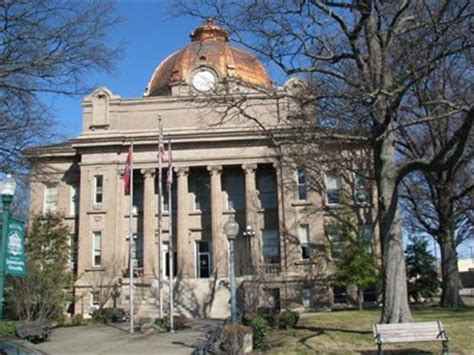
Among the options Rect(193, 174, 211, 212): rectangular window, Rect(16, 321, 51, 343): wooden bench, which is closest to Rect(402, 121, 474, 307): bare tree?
Rect(193, 174, 211, 212): rectangular window

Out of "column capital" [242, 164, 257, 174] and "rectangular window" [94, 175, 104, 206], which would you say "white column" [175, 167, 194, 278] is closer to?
"column capital" [242, 164, 257, 174]

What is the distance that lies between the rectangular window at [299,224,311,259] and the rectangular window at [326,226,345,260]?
5.64 ft

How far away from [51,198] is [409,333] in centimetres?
A: 3699

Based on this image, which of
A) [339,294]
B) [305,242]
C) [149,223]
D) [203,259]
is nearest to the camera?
[305,242]

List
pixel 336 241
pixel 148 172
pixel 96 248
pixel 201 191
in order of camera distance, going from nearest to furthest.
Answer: pixel 336 241, pixel 96 248, pixel 148 172, pixel 201 191

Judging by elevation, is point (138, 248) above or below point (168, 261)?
above

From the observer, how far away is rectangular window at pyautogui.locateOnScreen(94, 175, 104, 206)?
43.1 meters

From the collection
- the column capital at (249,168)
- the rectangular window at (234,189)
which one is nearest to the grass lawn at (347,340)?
the column capital at (249,168)

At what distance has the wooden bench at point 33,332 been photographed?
909 inches

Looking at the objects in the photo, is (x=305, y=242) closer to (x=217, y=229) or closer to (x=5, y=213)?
(x=217, y=229)

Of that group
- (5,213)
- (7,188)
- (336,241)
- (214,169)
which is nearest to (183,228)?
(214,169)

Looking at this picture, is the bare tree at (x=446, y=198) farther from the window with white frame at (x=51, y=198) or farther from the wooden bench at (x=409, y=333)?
the window with white frame at (x=51, y=198)

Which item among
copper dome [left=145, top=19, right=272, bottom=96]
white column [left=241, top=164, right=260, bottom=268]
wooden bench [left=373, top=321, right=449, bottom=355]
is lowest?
wooden bench [left=373, top=321, right=449, bottom=355]

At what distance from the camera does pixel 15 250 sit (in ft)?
36.6
